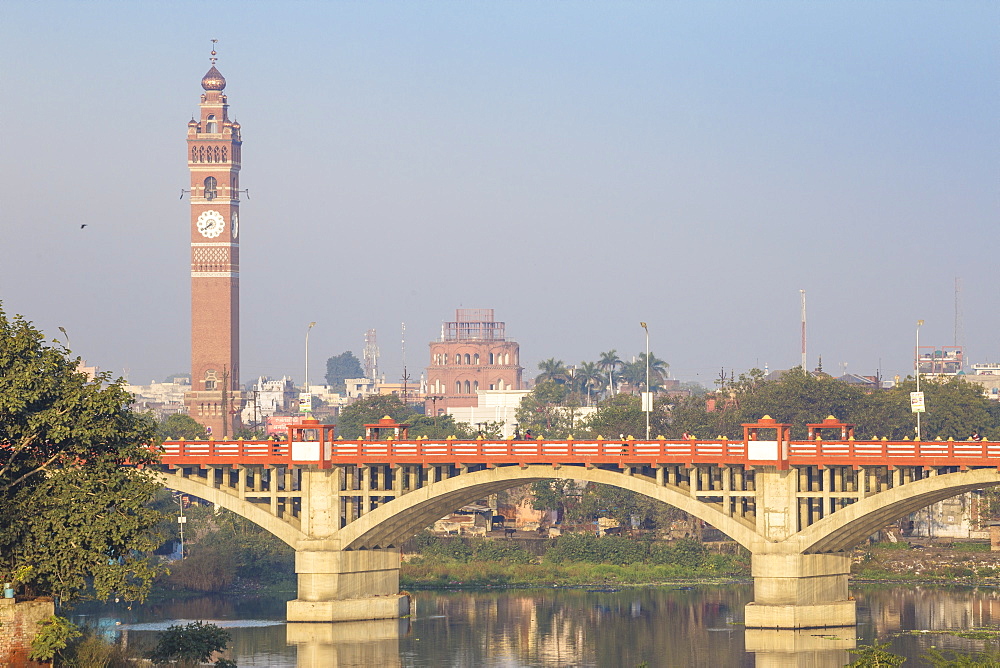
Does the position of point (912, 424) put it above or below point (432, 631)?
above

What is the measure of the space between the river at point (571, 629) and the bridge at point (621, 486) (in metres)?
2.33

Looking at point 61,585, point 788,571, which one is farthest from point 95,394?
point 788,571

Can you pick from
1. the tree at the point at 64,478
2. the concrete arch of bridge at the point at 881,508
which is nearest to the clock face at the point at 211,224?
the concrete arch of bridge at the point at 881,508

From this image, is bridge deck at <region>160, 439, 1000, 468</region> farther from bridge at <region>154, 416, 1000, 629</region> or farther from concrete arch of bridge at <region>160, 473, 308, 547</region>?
concrete arch of bridge at <region>160, 473, 308, 547</region>

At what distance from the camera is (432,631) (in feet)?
275

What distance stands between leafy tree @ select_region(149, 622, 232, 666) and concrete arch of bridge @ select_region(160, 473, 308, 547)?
18762 millimetres

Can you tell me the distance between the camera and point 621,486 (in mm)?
79875

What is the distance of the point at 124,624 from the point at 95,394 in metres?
34.2

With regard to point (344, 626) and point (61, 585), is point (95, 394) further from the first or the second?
point (344, 626)

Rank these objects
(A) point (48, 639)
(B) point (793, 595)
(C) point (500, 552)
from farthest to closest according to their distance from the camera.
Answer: (C) point (500, 552)
(B) point (793, 595)
(A) point (48, 639)

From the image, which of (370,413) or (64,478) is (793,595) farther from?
(370,413)

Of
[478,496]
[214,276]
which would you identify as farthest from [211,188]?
[478,496]

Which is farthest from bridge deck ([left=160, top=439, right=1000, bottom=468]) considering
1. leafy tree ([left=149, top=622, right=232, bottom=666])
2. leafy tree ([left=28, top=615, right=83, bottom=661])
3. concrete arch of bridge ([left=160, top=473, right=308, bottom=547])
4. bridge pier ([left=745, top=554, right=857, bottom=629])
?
leafy tree ([left=28, top=615, right=83, bottom=661])

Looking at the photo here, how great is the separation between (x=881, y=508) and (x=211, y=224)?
117 meters
